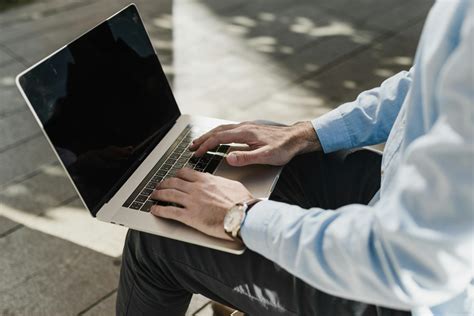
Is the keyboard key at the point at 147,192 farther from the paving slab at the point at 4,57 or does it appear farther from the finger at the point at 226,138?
the paving slab at the point at 4,57

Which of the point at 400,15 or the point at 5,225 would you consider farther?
the point at 400,15

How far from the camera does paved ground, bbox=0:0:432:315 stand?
6.24 feet

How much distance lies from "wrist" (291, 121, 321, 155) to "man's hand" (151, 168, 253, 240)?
274 millimetres

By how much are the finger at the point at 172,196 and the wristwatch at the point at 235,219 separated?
0.12m

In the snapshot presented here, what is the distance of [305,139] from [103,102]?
0.52 meters

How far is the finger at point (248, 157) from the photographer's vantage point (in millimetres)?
1346

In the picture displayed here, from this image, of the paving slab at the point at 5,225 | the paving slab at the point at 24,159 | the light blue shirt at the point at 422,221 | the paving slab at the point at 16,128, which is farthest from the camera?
the paving slab at the point at 16,128

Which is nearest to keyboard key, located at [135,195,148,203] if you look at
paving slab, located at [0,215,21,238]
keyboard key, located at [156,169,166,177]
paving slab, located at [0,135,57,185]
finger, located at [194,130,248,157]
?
keyboard key, located at [156,169,166,177]

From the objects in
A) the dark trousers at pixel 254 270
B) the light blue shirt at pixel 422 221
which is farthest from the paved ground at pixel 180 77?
the light blue shirt at pixel 422 221

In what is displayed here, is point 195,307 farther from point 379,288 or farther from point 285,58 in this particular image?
point 285,58

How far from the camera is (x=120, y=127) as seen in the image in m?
1.45

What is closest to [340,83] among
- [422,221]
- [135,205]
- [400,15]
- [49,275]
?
[400,15]

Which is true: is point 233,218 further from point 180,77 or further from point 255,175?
point 180,77

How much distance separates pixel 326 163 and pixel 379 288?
59cm
